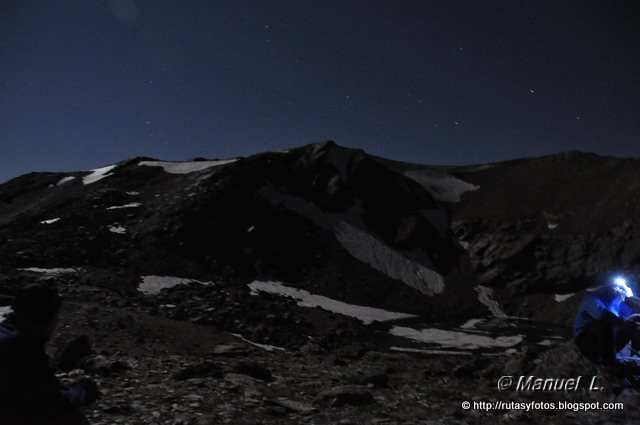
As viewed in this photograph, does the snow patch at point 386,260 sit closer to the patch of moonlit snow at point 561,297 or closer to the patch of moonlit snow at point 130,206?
the patch of moonlit snow at point 561,297

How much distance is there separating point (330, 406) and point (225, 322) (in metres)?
22.4

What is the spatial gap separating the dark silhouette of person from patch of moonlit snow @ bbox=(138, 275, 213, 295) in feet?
109

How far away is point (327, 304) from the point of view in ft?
147

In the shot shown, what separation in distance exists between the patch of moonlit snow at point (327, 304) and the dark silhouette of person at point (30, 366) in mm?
39072

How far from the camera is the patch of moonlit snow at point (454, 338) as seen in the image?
115ft

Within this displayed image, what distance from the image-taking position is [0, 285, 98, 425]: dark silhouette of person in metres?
3.72

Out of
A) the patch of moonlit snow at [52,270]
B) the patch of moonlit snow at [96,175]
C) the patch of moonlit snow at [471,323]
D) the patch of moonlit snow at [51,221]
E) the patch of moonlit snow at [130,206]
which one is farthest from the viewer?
the patch of moonlit snow at [96,175]

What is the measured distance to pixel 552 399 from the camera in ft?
30.1

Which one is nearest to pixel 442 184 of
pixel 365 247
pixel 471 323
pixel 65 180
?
pixel 365 247

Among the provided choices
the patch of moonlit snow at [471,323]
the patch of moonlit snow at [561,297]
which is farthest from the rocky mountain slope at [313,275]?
the patch of moonlit snow at [561,297]

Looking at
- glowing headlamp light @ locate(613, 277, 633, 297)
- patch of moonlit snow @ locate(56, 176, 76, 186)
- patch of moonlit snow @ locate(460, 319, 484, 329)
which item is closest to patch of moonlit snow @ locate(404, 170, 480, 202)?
patch of moonlit snow @ locate(460, 319, 484, 329)

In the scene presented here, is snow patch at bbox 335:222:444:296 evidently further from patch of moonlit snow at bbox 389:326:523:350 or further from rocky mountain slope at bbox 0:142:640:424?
patch of moonlit snow at bbox 389:326:523:350

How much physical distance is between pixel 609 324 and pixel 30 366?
30.4ft

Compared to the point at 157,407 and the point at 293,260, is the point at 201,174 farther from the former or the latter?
the point at 157,407
